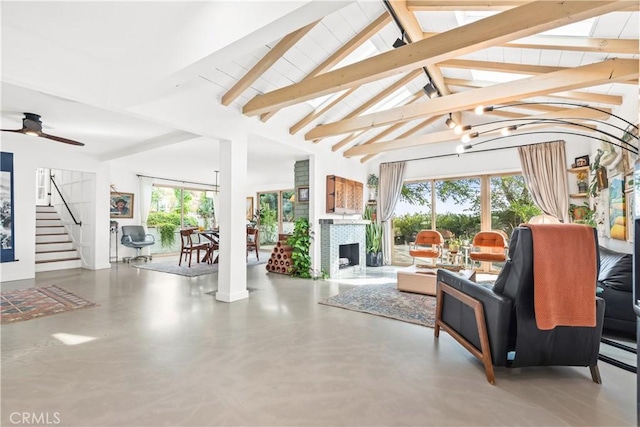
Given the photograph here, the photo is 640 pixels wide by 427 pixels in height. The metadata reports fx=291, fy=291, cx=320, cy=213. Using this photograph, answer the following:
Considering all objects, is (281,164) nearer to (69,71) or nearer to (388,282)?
(388,282)

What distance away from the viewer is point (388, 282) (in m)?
5.12

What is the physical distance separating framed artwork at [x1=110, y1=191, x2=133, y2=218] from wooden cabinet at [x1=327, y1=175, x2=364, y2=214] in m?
5.52

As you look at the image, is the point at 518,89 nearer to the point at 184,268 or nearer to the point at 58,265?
the point at 184,268

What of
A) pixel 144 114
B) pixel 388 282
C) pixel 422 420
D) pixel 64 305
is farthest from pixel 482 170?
pixel 64 305

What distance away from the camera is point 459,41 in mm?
2430

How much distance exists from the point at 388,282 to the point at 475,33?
3.84 m

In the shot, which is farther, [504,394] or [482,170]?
[482,170]

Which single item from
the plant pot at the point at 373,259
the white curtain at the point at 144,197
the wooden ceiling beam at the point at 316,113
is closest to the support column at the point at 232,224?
the wooden ceiling beam at the point at 316,113

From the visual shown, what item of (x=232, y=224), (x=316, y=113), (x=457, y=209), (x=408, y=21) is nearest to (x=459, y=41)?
(x=408, y=21)

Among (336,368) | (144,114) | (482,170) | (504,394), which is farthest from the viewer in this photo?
(482,170)

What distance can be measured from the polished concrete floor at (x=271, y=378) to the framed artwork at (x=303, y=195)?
302cm

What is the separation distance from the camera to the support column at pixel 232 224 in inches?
158

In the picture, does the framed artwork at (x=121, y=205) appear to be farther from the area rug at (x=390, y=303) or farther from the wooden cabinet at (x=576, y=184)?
the wooden cabinet at (x=576, y=184)

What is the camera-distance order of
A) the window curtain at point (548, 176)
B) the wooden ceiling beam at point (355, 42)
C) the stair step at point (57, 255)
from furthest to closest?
the stair step at point (57, 255)
the window curtain at point (548, 176)
the wooden ceiling beam at point (355, 42)
